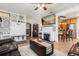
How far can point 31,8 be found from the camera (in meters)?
1.74

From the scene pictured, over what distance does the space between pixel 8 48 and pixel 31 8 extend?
93cm

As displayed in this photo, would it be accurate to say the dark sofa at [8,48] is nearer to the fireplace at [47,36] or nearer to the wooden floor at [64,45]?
the fireplace at [47,36]

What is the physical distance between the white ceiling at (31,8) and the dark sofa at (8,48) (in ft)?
2.04

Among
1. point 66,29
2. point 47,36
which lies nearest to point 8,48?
point 47,36

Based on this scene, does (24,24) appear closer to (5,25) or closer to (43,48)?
(5,25)

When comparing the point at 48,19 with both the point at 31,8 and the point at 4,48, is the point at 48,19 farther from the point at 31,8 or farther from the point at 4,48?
the point at 4,48

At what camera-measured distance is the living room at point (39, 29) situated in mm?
1687

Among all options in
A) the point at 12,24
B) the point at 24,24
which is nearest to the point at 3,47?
the point at 12,24

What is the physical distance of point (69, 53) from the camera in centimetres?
173

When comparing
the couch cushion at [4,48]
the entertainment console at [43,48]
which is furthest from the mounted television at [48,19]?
the couch cushion at [4,48]

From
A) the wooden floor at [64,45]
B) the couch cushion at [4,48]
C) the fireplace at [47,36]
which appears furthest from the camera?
the fireplace at [47,36]

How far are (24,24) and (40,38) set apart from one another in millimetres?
460

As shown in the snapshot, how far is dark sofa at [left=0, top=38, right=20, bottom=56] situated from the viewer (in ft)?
5.48

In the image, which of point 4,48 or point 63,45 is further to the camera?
point 63,45
